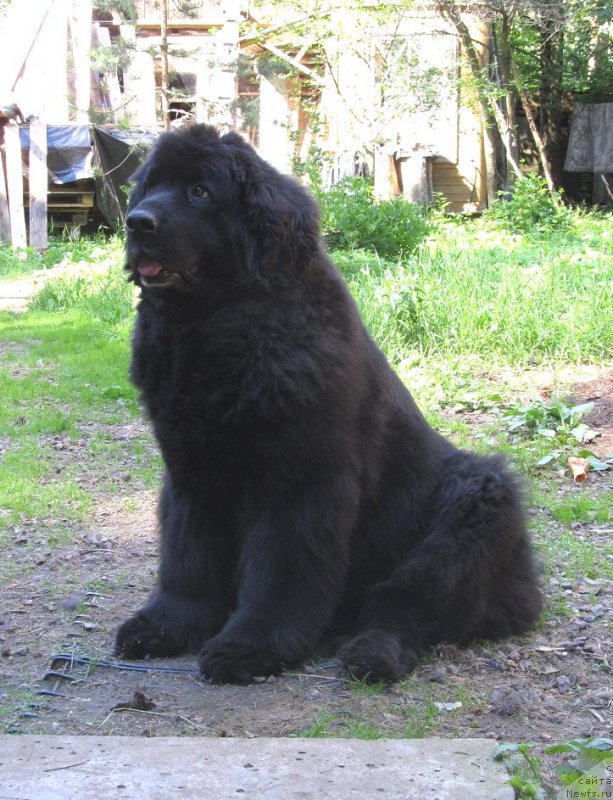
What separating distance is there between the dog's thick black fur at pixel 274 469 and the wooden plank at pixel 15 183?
1057 centimetres

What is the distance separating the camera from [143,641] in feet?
10.9

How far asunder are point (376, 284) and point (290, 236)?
208 inches

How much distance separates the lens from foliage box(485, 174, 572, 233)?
15172 mm

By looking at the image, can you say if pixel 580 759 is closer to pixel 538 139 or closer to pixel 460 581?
pixel 460 581

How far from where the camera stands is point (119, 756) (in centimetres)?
237

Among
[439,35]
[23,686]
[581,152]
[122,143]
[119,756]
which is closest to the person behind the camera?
[119,756]

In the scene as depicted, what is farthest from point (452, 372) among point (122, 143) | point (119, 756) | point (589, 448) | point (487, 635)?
point (122, 143)

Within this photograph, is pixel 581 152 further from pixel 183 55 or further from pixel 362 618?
pixel 362 618

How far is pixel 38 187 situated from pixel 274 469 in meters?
11.4

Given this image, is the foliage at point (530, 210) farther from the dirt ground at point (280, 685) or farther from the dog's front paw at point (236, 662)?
the dog's front paw at point (236, 662)

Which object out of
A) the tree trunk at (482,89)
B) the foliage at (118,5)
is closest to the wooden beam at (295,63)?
the tree trunk at (482,89)

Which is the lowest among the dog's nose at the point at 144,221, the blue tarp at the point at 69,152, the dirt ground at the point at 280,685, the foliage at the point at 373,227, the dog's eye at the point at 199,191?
the dirt ground at the point at 280,685

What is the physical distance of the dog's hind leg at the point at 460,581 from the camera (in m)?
3.29

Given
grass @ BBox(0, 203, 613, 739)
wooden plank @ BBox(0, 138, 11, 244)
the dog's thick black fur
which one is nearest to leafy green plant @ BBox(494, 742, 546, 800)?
grass @ BBox(0, 203, 613, 739)
